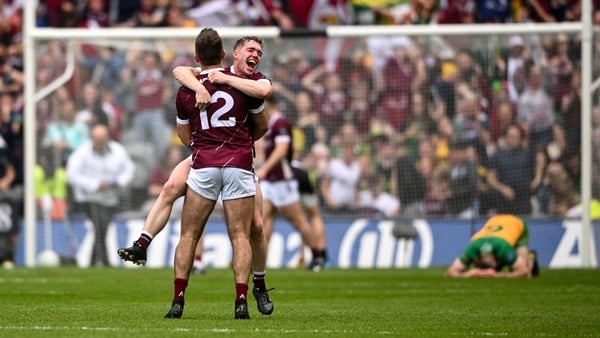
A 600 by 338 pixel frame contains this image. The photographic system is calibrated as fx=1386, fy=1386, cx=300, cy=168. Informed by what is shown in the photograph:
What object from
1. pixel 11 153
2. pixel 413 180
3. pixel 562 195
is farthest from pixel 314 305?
pixel 11 153

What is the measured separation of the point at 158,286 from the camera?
1638 centimetres

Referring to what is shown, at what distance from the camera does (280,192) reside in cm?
2047

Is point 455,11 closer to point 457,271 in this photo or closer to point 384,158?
point 384,158

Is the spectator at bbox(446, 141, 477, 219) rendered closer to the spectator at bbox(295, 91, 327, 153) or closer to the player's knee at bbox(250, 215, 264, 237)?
the spectator at bbox(295, 91, 327, 153)

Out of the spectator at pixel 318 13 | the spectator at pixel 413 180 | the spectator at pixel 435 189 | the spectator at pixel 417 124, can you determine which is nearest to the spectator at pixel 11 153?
the spectator at pixel 318 13

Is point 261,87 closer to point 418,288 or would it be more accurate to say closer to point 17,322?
point 17,322

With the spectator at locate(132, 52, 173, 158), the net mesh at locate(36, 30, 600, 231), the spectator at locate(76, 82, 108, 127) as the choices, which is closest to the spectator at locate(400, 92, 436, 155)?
the net mesh at locate(36, 30, 600, 231)

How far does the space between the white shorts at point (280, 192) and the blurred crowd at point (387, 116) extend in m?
2.61

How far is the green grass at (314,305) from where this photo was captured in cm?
1007

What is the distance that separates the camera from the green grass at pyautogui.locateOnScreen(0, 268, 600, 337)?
10.1 metres

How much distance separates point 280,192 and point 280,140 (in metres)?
1.10

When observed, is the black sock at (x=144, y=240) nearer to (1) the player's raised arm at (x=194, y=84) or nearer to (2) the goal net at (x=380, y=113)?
(1) the player's raised arm at (x=194, y=84)

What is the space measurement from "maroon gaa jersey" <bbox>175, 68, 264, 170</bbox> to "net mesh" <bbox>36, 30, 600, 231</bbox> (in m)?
12.1

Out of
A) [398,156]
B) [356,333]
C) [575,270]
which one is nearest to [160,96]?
[398,156]
